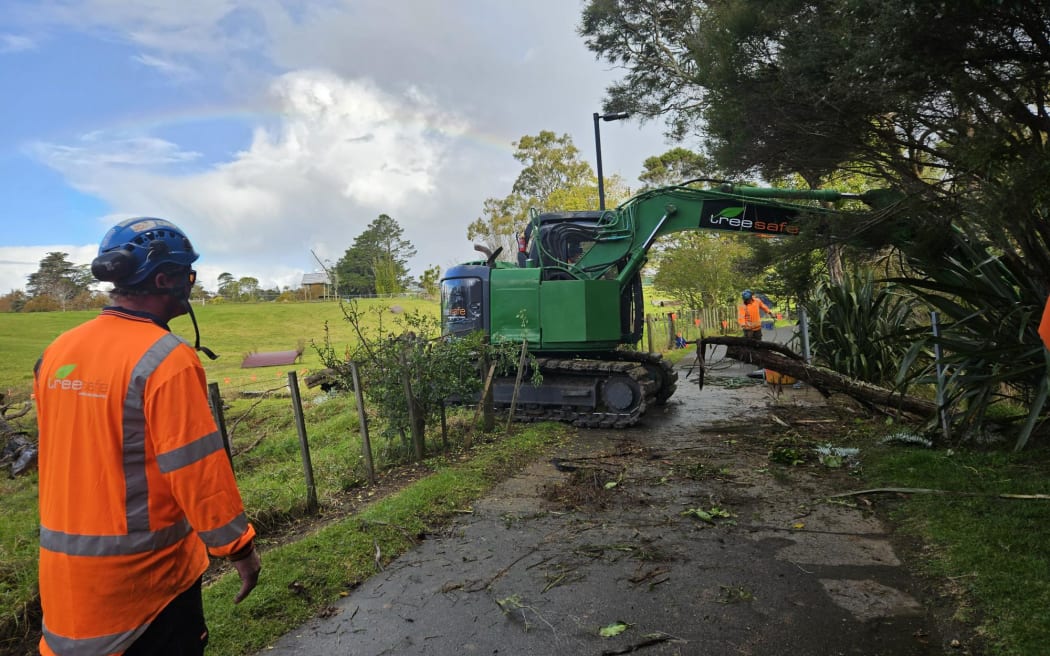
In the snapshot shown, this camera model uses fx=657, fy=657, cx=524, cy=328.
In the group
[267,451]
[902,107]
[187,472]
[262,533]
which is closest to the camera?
[187,472]

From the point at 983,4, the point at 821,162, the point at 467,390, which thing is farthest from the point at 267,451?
the point at 983,4

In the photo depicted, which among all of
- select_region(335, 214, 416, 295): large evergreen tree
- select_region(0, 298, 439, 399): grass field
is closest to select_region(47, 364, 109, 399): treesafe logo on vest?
select_region(0, 298, 439, 399): grass field

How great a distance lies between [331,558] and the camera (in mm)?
4629

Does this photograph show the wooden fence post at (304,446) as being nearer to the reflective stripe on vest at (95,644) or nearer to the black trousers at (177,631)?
the black trousers at (177,631)

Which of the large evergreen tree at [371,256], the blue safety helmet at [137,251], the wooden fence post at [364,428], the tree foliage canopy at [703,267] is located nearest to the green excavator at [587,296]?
the wooden fence post at [364,428]

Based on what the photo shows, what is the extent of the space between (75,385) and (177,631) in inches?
33.5

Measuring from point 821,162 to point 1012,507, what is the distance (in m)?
3.46

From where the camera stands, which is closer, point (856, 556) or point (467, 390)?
point (856, 556)

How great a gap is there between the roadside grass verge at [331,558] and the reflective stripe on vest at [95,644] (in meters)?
1.64

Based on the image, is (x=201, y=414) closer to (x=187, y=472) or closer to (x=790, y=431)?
(x=187, y=472)

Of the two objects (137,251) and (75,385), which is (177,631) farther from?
(137,251)

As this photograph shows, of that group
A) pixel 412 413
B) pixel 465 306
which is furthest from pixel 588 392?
pixel 412 413

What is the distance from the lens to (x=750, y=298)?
13.4 m

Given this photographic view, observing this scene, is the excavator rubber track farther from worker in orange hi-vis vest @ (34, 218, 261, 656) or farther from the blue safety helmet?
worker in orange hi-vis vest @ (34, 218, 261, 656)
